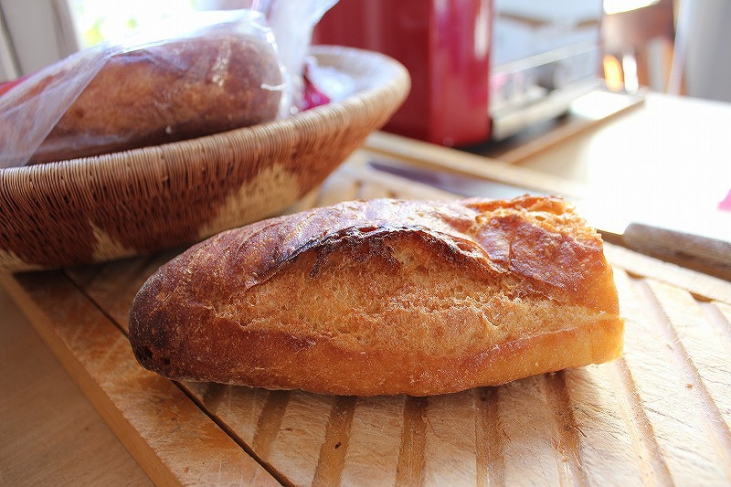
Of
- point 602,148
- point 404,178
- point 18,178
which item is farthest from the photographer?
point 602,148

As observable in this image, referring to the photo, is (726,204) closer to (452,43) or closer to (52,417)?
(452,43)

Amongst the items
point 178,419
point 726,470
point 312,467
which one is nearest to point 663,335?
point 726,470

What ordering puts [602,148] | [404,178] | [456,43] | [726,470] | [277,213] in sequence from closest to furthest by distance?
1. [726,470]
2. [277,213]
3. [404,178]
4. [456,43]
5. [602,148]

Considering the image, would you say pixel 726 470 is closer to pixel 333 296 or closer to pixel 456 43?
pixel 333 296

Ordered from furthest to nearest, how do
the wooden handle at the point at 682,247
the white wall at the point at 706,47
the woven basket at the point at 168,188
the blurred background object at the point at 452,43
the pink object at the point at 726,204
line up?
1. the white wall at the point at 706,47
2. the blurred background object at the point at 452,43
3. the pink object at the point at 726,204
4. the wooden handle at the point at 682,247
5. the woven basket at the point at 168,188

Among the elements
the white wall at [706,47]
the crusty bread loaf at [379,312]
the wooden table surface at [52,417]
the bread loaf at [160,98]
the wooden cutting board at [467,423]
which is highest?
the bread loaf at [160,98]

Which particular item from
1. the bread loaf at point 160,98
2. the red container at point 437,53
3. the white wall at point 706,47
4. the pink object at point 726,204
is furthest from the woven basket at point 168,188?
the white wall at point 706,47

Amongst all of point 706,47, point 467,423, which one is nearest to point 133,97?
point 467,423

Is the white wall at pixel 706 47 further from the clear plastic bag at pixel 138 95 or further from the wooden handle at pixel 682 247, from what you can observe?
the clear plastic bag at pixel 138 95
